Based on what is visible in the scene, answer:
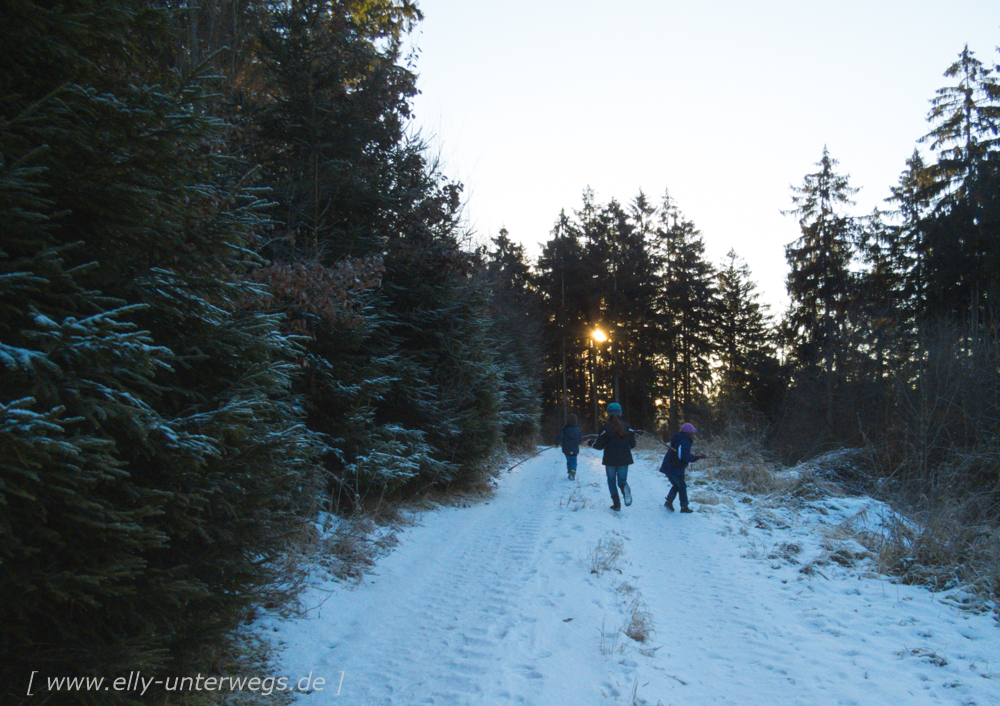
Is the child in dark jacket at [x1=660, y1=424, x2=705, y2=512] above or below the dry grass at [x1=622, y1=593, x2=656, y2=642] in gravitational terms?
above

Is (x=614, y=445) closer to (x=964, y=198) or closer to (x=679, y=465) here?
(x=679, y=465)

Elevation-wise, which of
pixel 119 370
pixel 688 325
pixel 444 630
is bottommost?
pixel 444 630

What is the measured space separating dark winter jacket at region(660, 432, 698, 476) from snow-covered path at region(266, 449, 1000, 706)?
209 cm

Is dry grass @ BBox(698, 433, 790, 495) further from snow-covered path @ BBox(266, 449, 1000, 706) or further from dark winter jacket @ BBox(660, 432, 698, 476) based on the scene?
snow-covered path @ BBox(266, 449, 1000, 706)

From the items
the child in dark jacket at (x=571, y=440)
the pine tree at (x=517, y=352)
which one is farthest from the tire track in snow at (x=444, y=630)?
the pine tree at (x=517, y=352)

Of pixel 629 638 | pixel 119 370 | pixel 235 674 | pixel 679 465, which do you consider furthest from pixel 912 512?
pixel 119 370

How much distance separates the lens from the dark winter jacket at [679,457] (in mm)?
9648

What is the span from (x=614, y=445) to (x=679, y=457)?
3.93ft

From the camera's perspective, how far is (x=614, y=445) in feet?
33.1

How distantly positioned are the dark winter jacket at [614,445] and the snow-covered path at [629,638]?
2.41 metres

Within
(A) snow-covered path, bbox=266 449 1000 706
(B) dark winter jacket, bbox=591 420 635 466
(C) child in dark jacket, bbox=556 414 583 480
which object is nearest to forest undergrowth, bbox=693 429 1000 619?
(A) snow-covered path, bbox=266 449 1000 706

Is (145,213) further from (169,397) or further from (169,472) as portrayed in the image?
(169,472)

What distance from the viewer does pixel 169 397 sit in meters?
A: 3.32

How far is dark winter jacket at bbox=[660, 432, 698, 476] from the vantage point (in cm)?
965
